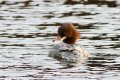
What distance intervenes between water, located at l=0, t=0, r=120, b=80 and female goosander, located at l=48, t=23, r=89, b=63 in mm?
337

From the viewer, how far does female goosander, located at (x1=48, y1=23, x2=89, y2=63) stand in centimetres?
1836

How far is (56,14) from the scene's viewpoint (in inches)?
1000

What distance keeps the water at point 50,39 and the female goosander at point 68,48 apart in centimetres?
34

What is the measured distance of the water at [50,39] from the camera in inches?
630

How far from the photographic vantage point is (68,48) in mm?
18484

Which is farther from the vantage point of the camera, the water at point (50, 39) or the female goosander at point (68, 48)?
the female goosander at point (68, 48)

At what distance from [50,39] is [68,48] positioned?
270 cm

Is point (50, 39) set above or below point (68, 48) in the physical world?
below

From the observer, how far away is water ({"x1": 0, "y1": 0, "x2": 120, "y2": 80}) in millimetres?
16000

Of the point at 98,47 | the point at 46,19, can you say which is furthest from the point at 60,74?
the point at 46,19

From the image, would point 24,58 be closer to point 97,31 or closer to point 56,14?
point 97,31

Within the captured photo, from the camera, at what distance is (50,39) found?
69.3ft

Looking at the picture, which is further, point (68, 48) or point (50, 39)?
point (50, 39)

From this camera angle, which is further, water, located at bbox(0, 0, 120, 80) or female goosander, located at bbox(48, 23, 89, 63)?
female goosander, located at bbox(48, 23, 89, 63)
